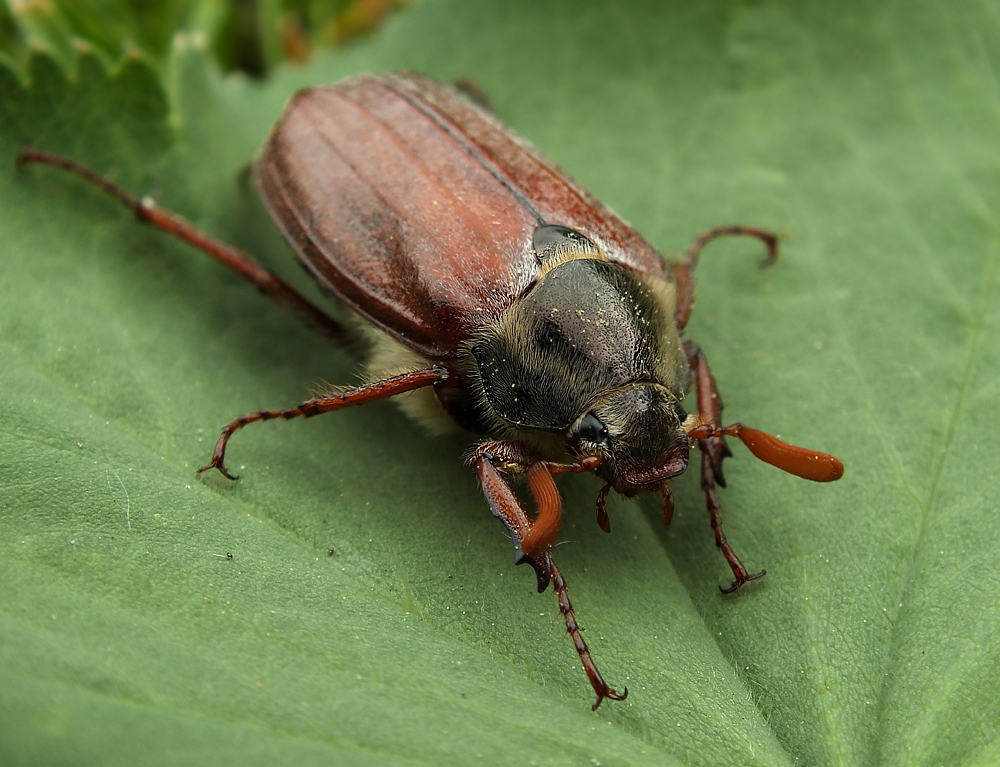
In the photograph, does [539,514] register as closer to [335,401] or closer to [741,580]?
[741,580]

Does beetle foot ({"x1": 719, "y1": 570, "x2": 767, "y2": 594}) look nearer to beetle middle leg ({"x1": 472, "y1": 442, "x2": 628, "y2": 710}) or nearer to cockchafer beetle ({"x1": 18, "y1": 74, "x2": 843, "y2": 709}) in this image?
cockchafer beetle ({"x1": 18, "y1": 74, "x2": 843, "y2": 709})

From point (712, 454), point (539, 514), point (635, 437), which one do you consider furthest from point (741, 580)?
point (539, 514)

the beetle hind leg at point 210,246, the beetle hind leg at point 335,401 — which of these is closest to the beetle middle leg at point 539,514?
the beetle hind leg at point 335,401

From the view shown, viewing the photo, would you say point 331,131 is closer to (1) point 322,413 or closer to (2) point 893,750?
(1) point 322,413

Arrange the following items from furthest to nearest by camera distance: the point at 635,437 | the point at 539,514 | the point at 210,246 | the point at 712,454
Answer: the point at 210,246
the point at 712,454
the point at 635,437
the point at 539,514

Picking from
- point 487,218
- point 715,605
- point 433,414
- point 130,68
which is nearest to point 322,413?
point 433,414

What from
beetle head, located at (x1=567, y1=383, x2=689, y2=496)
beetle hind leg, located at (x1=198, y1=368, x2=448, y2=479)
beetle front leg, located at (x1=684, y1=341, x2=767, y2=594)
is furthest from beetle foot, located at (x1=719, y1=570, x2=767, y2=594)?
beetle hind leg, located at (x1=198, y1=368, x2=448, y2=479)
